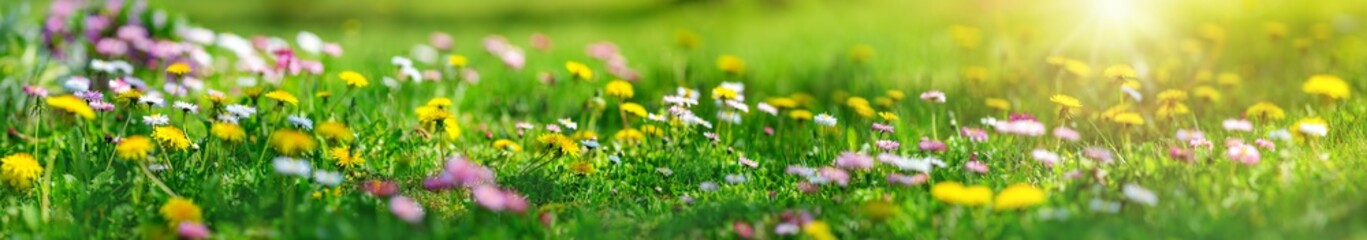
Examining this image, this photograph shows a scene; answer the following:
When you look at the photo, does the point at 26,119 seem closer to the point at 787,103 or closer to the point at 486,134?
the point at 486,134

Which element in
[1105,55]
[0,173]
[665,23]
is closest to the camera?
[0,173]

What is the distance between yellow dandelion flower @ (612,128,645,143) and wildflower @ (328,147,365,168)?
896mm

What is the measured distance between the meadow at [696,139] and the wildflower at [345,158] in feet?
0.04

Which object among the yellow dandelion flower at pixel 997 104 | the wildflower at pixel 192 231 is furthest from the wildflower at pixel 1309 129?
the wildflower at pixel 192 231

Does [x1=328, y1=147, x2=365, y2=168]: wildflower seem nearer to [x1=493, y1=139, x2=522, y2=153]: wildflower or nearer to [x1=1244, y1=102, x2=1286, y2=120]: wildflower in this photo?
[x1=493, y1=139, x2=522, y2=153]: wildflower

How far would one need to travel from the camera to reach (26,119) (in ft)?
14.2

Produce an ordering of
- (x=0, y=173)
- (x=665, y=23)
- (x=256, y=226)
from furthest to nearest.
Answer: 1. (x=665, y=23)
2. (x=0, y=173)
3. (x=256, y=226)

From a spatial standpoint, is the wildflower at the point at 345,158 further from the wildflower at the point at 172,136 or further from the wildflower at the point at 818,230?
the wildflower at the point at 818,230

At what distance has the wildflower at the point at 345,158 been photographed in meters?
3.32

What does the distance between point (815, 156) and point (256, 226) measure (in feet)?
5.89

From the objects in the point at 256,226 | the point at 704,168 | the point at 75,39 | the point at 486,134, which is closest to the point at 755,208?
the point at 704,168

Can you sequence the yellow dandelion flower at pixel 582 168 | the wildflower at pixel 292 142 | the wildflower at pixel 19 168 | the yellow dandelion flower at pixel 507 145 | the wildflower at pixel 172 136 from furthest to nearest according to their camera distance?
the yellow dandelion flower at pixel 507 145 < the yellow dandelion flower at pixel 582 168 < the wildflower at pixel 172 136 < the wildflower at pixel 19 168 < the wildflower at pixel 292 142

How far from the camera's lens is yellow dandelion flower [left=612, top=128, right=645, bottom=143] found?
3959 mm

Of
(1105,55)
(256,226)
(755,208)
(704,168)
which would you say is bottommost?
(256,226)
